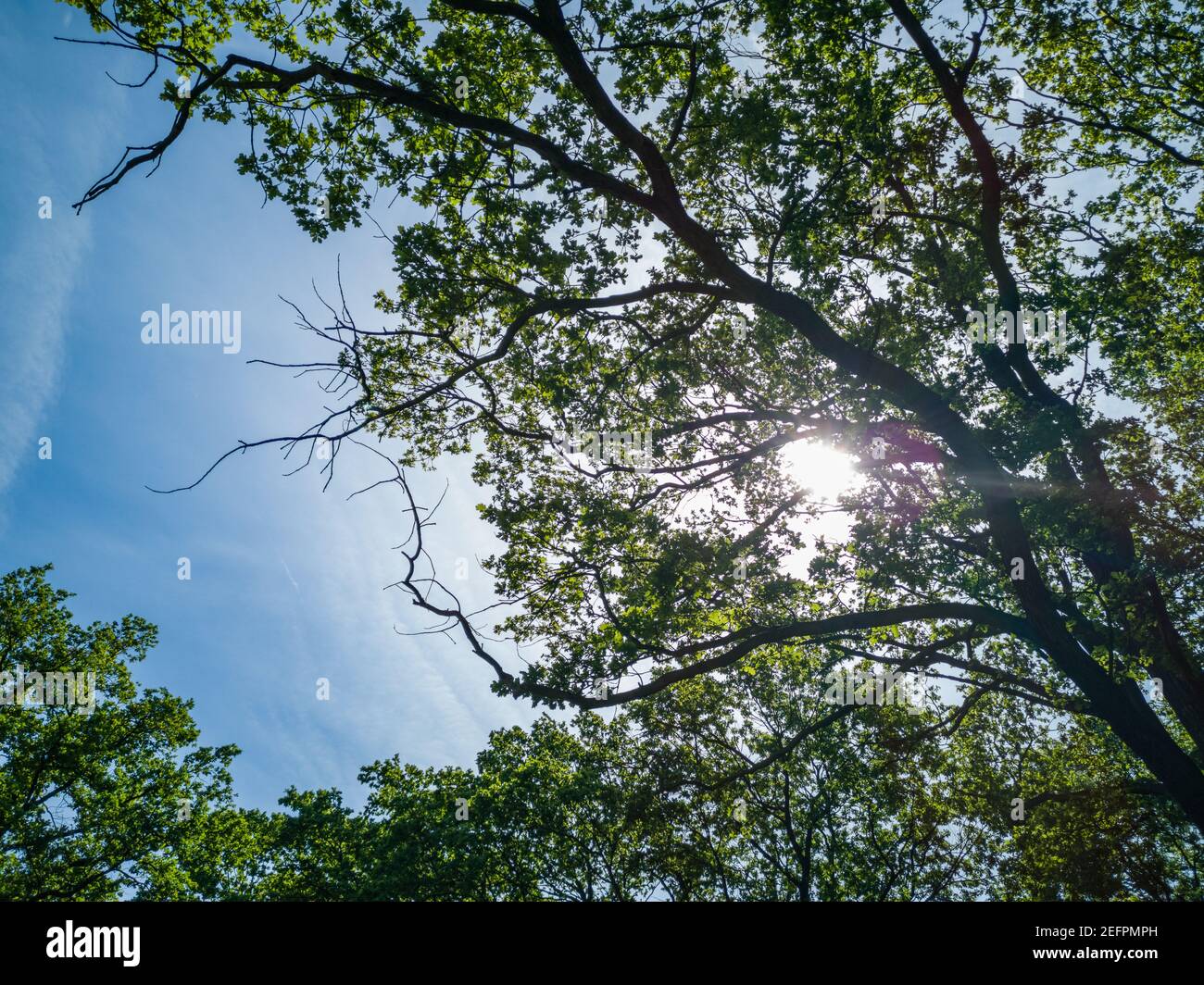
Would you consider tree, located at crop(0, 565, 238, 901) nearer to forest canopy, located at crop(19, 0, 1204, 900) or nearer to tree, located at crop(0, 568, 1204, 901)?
tree, located at crop(0, 568, 1204, 901)

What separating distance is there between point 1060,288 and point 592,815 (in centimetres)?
1927

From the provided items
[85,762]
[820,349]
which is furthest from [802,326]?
[85,762]

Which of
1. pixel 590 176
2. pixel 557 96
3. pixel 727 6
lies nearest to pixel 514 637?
pixel 590 176

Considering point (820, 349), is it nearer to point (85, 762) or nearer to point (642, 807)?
point (642, 807)

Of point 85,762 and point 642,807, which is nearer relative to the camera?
point 642,807

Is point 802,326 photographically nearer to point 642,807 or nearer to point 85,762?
point 642,807

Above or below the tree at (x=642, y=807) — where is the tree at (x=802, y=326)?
above

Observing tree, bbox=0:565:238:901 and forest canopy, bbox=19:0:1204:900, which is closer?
forest canopy, bbox=19:0:1204:900

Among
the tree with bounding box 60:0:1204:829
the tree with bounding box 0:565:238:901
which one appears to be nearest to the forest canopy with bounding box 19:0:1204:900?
the tree with bounding box 60:0:1204:829

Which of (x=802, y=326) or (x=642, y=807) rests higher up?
(x=802, y=326)

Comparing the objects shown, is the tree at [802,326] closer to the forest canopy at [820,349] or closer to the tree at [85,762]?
the forest canopy at [820,349]

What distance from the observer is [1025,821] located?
14.4 meters

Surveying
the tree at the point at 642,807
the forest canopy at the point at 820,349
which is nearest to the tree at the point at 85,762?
the tree at the point at 642,807
